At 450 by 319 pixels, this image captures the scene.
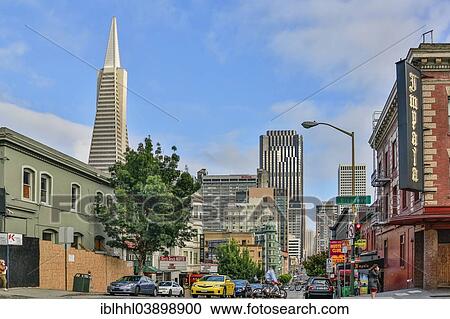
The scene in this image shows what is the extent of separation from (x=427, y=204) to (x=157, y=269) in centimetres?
3420

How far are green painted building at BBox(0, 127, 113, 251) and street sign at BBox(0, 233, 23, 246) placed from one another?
2388 millimetres

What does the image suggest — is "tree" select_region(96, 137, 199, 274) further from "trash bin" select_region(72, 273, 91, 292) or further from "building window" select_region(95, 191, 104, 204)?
"trash bin" select_region(72, 273, 91, 292)

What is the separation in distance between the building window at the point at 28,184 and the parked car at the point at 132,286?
769cm

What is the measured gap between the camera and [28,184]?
39.9m

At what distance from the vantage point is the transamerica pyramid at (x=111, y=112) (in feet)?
72.4

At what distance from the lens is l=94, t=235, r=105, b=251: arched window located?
49391 mm

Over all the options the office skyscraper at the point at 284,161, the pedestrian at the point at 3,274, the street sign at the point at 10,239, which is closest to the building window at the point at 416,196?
the office skyscraper at the point at 284,161

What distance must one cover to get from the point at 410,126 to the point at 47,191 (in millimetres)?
22614

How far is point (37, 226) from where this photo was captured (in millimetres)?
40562

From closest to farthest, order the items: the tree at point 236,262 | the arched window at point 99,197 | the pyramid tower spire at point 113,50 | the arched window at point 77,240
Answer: the pyramid tower spire at point 113,50 < the arched window at point 77,240 < the arched window at point 99,197 < the tree at point 236,262

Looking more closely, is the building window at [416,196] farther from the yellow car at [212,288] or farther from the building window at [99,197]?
the building window at [99,197]

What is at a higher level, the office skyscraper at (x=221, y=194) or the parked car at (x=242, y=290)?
the office skyscraper at (x=221, y=194)

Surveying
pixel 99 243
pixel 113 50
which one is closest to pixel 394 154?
pixel 99 243

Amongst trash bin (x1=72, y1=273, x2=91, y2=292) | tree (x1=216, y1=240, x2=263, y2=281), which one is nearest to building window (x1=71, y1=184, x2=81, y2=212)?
trash bin (x1=72, y1=273, x2=91, y2=292)
